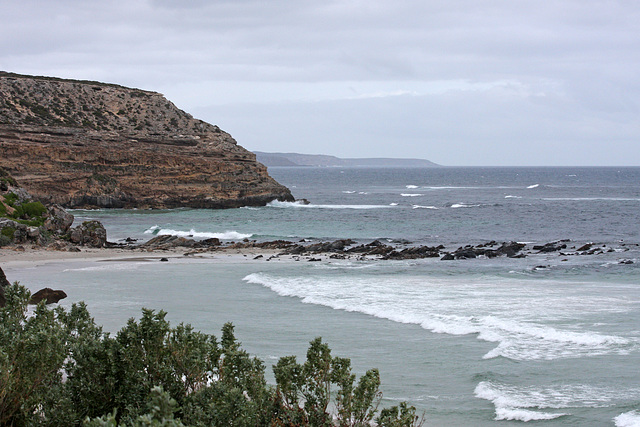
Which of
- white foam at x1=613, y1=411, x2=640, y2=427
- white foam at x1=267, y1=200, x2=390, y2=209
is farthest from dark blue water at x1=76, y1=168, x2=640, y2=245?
Result: white foam at x1=613, y1=411, x2=640, y2=427

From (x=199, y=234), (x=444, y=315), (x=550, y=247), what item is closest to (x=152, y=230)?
(x=199, y=234)

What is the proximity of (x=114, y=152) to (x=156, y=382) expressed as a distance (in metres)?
60.9

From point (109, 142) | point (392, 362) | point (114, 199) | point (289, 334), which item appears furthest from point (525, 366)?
point (109, 142)

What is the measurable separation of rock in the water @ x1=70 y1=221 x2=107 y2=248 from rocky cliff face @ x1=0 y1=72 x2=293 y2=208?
23864 millimetres

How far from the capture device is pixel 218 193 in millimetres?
68938

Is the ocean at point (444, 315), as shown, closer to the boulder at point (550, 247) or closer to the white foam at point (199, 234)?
the boulder at point (550, 247)

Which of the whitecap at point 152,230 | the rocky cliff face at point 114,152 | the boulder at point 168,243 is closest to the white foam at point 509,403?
the boulder at point 168,243

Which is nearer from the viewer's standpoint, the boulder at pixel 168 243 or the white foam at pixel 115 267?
the white foam at pixel 115 267

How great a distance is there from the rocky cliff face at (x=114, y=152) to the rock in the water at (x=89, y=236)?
23864mm

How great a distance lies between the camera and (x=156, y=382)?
8617 mm

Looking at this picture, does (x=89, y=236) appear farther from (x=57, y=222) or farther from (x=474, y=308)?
(x=474, y=308)

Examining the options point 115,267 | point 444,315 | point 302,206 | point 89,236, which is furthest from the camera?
point 302,206

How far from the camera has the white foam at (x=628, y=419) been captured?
35.7 feet

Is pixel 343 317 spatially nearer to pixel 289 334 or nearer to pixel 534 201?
pixel 289 334
